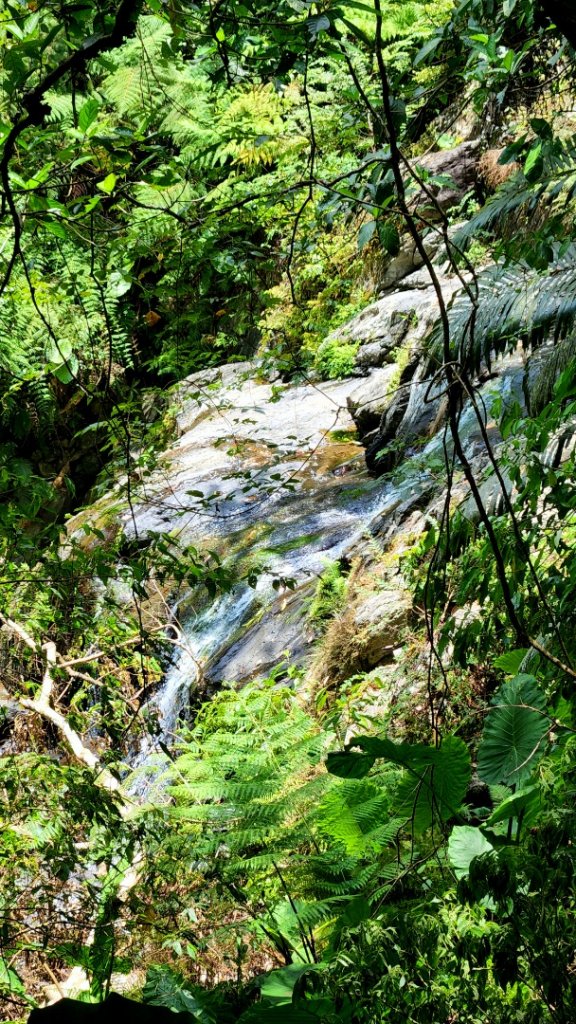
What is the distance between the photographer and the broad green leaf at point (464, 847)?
1.51 metres

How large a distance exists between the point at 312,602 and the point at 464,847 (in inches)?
137

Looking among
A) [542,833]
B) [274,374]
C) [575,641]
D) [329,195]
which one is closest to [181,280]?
[329,195]

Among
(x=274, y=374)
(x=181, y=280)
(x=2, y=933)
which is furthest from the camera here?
(x=274, y=374)

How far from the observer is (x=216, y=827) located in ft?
9.39

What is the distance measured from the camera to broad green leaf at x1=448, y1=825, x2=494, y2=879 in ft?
4.96

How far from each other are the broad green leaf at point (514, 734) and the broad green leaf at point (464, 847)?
0.30m

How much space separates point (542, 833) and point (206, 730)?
3235 millimetres

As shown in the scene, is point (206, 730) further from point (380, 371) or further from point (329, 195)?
point (380, 371)

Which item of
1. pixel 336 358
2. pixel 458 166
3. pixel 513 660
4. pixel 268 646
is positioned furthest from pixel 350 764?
pixel 458 166

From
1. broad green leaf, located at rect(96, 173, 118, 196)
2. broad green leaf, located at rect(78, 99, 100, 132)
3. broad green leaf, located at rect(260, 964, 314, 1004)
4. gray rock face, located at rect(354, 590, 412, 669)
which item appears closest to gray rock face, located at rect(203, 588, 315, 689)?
gray rock face, located at rect(354, 590, 412, 669)

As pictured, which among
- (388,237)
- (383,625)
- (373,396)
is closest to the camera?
(388,237)

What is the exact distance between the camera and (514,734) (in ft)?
4.30

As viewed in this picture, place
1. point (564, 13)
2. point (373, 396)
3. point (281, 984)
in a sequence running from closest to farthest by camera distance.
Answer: point (564, 13), point (281, 984), point (373, 396)

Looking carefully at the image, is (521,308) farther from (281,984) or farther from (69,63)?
(281,984)
